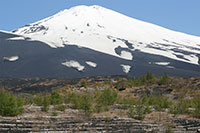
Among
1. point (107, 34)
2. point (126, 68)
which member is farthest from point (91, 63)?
point (107, 34)

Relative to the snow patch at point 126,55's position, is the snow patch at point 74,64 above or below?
below

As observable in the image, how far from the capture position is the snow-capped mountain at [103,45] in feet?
293

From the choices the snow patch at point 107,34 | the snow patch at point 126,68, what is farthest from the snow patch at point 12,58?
the snow patch at point 126,68

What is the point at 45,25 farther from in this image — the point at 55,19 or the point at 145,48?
the point at 145,48

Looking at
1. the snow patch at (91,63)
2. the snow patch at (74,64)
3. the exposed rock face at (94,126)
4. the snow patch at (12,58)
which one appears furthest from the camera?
the snow patch at (12,58)

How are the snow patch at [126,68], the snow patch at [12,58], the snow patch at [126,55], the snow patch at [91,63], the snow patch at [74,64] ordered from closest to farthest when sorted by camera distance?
the snow patch at [74,64]
the snow patch at [126,68]
the snow patch at [91,63]
the snow patch at [12,58]
the snow patch at [126,55]

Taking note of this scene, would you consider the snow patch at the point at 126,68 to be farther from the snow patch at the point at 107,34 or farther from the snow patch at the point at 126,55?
the snow patch at the point at 107,34

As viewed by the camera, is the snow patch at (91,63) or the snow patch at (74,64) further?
the snow patch at (91,63)

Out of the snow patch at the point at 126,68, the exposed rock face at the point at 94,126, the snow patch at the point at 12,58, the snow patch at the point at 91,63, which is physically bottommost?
the exposed rock face at the point at 94,126

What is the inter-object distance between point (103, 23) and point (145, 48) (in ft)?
154

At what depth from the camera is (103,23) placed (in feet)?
550

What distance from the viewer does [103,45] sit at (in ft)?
401

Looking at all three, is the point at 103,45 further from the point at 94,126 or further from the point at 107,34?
the point at 94,126

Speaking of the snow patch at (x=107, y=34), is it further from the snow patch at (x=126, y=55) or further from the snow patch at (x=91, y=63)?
the snow patch at (x=91, y=63)
